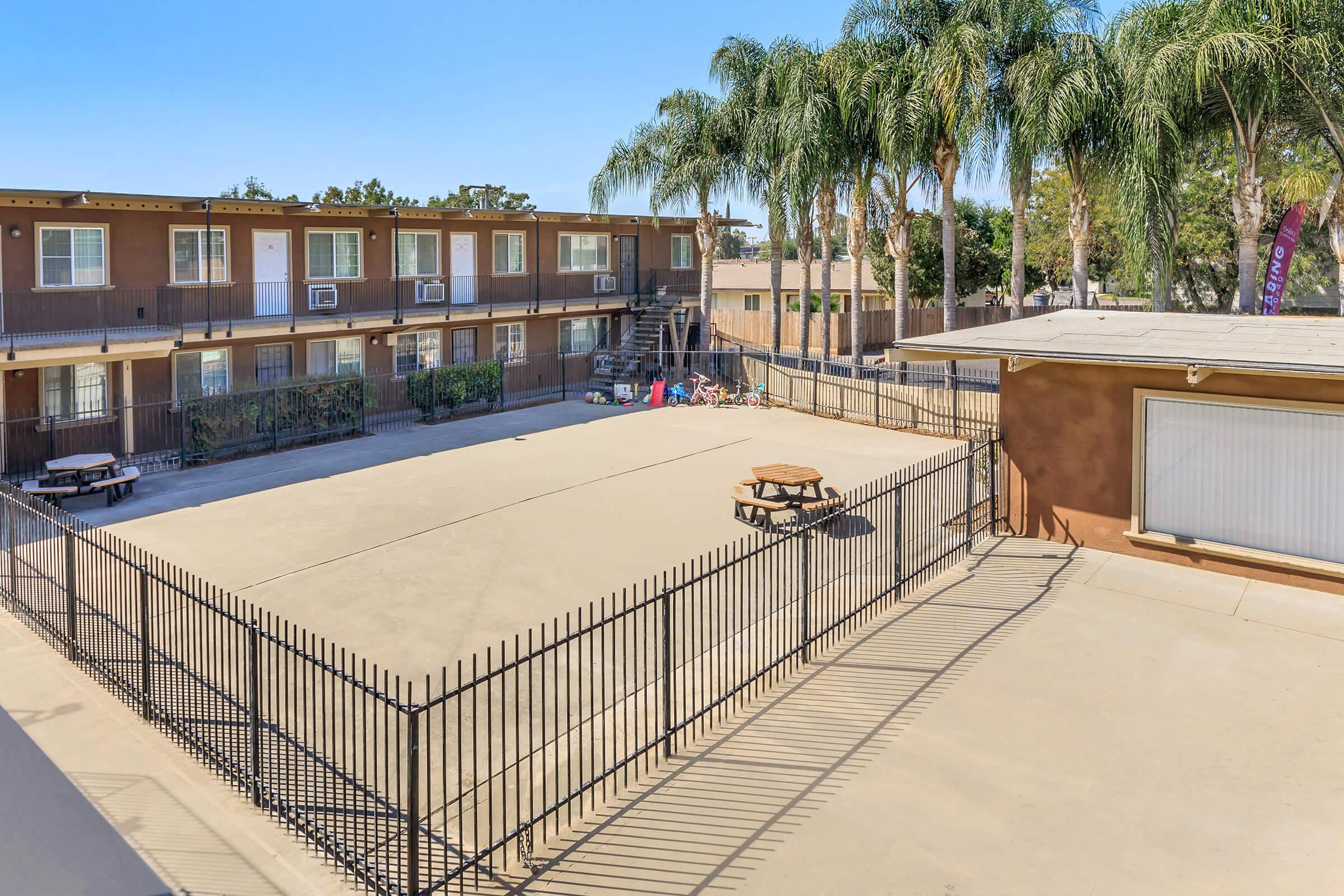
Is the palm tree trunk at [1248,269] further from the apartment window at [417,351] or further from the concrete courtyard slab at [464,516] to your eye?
the apartment window at [417,351]

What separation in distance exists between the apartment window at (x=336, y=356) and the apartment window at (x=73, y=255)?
5.69 metres

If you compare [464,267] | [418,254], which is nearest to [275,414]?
[418,254]

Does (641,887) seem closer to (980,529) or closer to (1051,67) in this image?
(980,529)

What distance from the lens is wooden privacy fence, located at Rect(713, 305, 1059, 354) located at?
144ft

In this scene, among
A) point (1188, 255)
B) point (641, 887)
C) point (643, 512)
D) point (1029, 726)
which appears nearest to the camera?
point (641, 887)

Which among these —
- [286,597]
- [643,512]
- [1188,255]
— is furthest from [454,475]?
[1188,255]

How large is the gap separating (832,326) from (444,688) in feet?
129

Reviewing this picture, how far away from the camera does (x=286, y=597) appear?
12.7 metres

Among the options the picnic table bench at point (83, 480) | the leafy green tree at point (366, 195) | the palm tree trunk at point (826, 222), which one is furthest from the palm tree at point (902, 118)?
the leafy green tree at point (366, 195)

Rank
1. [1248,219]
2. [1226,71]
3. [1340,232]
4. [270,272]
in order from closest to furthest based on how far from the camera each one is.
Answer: [1226,71], [1248,219], [270,272], [1340,232]

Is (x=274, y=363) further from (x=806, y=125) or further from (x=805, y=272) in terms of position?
(x=805, y=272)

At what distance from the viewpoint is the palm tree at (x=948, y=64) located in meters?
25.8

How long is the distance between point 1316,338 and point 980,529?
481 cm

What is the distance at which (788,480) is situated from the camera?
641 inches
